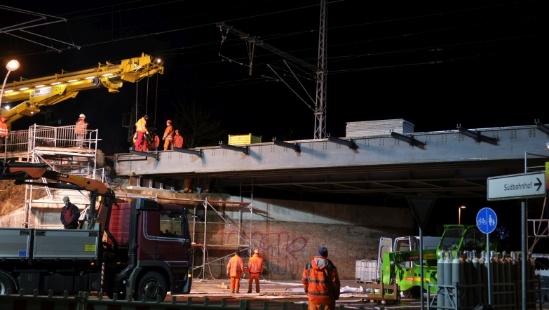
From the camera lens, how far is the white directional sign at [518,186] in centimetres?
920

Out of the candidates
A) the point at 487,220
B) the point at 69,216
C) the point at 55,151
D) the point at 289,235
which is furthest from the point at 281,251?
the point at 487,220

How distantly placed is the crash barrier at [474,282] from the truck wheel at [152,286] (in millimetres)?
6961

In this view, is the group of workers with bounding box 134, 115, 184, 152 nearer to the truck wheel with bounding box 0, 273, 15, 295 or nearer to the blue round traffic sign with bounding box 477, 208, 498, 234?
the truck wheel with bounding box 0, 273, 15, 295

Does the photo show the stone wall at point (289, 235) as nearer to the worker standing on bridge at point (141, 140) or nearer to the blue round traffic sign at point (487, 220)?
the worker standing on bridge at point (141, 140)

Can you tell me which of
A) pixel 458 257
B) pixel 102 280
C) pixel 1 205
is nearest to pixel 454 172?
pixel 458 257

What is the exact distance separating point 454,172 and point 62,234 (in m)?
16.8

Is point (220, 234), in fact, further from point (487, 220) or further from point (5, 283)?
point (5, 283)

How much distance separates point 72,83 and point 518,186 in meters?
25.9

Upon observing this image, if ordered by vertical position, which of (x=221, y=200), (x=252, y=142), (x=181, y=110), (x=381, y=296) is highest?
(x=181, y=110)

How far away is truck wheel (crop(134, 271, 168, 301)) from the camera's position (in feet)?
56.6

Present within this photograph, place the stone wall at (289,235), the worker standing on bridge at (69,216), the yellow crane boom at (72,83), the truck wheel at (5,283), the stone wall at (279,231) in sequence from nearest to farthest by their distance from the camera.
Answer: the truck wheel at (5,283) → the worker standing on bridge at (69,216) → the stone wall at (279,231) → the yellow crane boom at (72,83) → the stone wall at (289,235)

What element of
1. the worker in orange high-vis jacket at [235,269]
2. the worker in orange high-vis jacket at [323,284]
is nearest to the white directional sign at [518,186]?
the worker in orange high-vis jacket at [323,284]

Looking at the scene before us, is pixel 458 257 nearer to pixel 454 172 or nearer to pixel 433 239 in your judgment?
pixel 433 239

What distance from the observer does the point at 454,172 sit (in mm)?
27281
